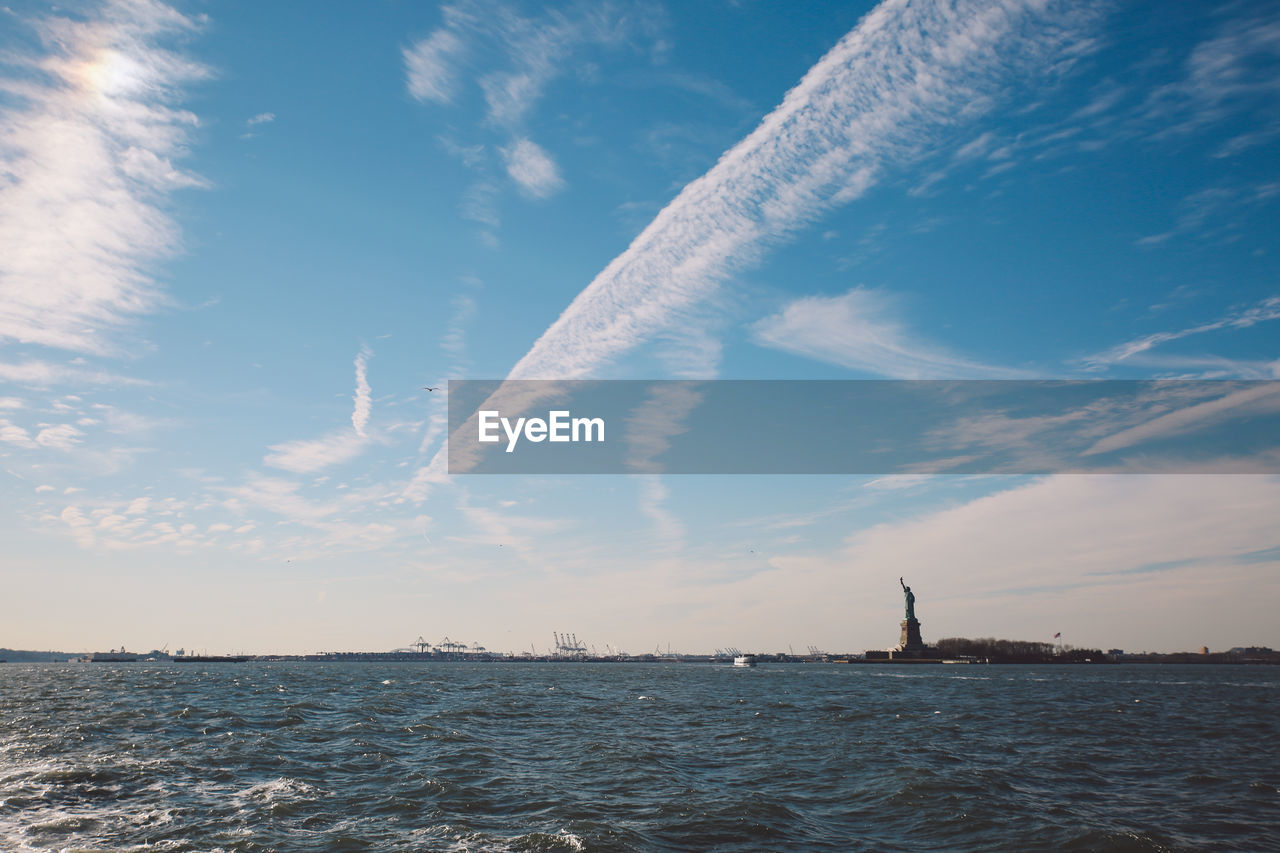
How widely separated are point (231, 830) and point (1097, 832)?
29655mm

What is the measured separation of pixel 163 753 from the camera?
38.6m

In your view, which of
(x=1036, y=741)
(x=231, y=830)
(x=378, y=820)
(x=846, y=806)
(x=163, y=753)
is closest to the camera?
(x=231, y=830)

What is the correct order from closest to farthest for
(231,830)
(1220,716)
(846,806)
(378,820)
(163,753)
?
(231,830)
(378,820)
(846,806)
(163,753)
(1220,716)

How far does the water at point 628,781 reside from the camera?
23.7m

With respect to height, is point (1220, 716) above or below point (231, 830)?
below

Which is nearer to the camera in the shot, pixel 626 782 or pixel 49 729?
pixel 626 782

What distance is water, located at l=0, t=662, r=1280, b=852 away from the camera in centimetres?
2372

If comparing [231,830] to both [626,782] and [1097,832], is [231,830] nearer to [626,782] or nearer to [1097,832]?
[626,782]

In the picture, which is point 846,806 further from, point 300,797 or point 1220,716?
point 1220,716

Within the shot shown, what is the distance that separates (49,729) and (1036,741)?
218ft

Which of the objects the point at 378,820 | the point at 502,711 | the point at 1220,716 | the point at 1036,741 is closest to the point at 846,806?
the point at 378,820

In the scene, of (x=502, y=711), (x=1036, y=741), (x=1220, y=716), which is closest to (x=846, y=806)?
(x=1036, y=741)

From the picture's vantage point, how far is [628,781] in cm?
3253

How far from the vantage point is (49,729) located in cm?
4769
